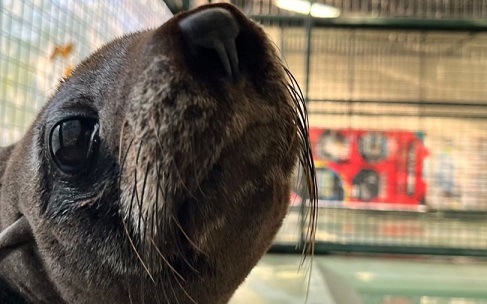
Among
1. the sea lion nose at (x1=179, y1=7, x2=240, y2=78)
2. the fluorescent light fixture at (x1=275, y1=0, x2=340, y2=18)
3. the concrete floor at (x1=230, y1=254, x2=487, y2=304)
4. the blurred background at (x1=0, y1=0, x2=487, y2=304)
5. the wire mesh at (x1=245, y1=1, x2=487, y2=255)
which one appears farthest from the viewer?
the wire mesh at (x1=245, y1=1, x2=487, y2=255)

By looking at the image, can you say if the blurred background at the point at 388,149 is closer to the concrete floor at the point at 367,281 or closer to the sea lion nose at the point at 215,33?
the concrete floor at the point at 367,281

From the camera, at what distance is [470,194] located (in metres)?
2.29

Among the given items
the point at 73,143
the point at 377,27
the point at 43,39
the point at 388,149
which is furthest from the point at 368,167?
the point at 73,143

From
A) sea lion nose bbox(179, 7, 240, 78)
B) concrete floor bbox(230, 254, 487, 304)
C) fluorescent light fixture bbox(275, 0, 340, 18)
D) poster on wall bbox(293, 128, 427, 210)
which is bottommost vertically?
concrete floor bbox(230, 254, 487, 304)

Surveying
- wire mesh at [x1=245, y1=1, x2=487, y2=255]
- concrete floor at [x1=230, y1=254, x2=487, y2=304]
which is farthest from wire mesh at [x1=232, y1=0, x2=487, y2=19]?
concrete floor at [x1=230, y1=254, x2=487, y2=304]

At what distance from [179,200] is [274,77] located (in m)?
0.12

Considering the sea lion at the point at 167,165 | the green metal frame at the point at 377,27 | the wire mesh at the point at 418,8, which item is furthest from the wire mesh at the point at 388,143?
the sea lion at the point at 167,165

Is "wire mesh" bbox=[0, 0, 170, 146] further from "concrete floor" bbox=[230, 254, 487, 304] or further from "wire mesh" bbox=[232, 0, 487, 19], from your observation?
"wire mesh" bbox=[232, 0, 487, 19]

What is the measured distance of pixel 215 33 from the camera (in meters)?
0.38

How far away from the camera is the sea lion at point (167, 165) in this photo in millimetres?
388

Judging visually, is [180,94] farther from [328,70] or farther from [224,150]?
[328,70]

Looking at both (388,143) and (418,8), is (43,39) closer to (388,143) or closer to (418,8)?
(418,8)

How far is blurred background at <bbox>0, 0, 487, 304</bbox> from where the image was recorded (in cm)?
160

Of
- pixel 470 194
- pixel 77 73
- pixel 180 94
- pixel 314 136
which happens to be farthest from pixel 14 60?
pixel 470 194
